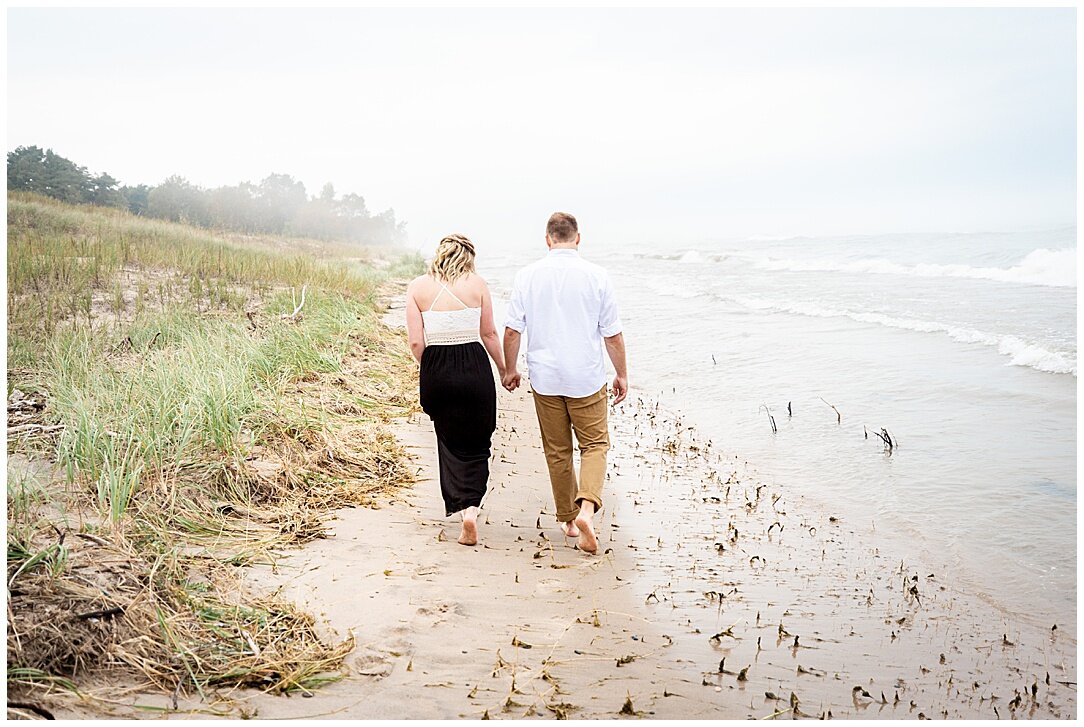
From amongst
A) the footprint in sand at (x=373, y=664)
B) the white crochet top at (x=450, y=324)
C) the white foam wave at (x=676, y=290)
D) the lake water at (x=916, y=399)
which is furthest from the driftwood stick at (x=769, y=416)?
the white foam wave at (x=676, y=290)

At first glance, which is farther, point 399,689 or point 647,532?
point 647,532

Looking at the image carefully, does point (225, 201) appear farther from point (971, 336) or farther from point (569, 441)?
point (569, 441)

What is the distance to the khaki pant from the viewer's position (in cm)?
515

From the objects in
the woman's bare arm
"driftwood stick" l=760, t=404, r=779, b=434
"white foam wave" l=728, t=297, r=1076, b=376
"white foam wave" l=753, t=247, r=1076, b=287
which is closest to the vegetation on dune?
the woman's bare arm

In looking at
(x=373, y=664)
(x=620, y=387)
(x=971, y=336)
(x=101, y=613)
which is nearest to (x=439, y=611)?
(x=373, y=664)

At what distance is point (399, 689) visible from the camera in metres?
3.18

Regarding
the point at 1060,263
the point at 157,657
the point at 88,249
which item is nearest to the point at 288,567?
the point at 157,657

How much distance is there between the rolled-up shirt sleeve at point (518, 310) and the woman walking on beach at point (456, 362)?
0.49ft

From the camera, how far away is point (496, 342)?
519cm

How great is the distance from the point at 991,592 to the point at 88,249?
13.0m

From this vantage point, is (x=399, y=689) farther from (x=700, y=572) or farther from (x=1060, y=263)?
(x=1060, y=263)

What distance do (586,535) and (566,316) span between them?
1360 millimetres

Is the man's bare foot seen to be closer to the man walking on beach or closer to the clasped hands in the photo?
the man walking on beach

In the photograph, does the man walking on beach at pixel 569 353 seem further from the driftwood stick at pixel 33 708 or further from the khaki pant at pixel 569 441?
the driftwood stick at pixel 33 708
